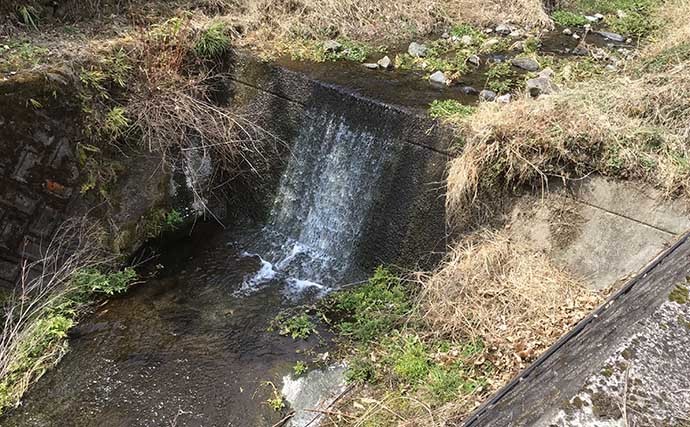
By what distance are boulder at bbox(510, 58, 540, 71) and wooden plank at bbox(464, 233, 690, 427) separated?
132 inches

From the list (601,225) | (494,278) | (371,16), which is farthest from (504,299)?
(371,16)

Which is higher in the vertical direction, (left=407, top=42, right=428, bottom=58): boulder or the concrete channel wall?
(left=407, top=42, right=428, bottom=58): boulder

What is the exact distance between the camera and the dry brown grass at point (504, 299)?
3.62m

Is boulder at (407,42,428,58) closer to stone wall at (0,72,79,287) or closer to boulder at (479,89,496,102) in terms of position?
boulder at (479,89,496,102)

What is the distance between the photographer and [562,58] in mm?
6453

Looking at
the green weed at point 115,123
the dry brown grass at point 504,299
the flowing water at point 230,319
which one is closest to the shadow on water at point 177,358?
the flowing water at point 230,319

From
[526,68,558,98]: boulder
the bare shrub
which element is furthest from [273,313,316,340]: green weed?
[526,68,558,98]: boulder

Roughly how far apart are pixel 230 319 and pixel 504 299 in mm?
2282

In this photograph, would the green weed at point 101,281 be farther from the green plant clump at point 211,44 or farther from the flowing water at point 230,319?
the green plant clump at point 211,44

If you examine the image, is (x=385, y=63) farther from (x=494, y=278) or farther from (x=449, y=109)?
(x=494, y=278)

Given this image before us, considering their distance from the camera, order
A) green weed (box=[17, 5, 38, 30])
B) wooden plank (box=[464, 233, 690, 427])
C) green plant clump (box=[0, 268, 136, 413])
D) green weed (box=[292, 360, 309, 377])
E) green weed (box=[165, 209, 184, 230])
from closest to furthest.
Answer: wooden plank (box=[464, 233, 690, 427]) < green plant clump (box=[0, 268, 136, 413]) < green weed (box=[292, 360, 309, 377]) < green weed (box=[17, 5, 38, 30]) < green weed (box=[165, 209, 184, 230])

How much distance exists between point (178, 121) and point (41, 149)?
48.4 inches

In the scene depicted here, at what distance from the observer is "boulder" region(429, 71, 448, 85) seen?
576 cm

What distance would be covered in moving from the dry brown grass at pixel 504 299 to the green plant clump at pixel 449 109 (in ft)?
3.57
